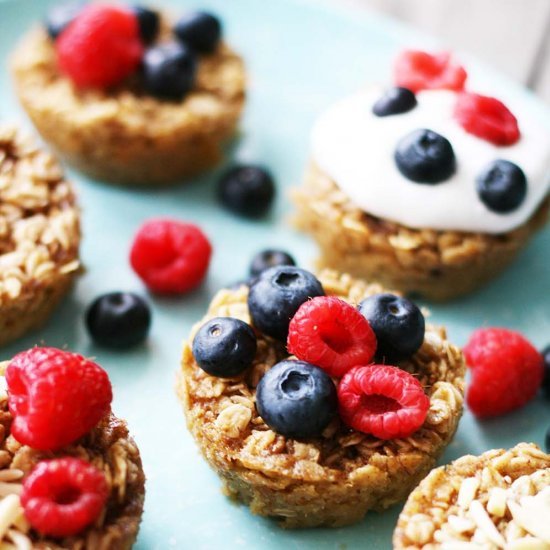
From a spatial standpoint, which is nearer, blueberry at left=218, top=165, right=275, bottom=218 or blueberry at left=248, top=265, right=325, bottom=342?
blueberry at left=248, top=265, right=325, bottom=342

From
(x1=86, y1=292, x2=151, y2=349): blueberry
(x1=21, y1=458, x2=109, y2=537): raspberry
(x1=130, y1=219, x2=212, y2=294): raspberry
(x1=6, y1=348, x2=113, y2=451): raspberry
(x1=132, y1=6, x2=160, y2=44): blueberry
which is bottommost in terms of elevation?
(x1=86, y1=292, x2=151, y2=349): blueberry

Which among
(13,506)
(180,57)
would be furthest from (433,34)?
(13,506)

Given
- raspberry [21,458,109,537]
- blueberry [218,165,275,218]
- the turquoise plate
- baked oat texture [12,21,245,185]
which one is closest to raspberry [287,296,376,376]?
the turquoise plate

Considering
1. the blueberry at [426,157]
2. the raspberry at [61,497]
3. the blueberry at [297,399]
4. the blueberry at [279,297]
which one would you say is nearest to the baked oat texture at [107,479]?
the raspberry at [61,497]

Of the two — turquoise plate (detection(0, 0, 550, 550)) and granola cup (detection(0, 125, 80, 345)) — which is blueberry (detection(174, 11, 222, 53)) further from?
granola cup (detection(0, 125, 80, 345))

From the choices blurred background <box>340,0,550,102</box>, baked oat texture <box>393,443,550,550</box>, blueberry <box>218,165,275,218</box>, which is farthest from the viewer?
blurred background <box>340,0,550,102</box>

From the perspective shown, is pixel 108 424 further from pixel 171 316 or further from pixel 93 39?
pixel 93 39

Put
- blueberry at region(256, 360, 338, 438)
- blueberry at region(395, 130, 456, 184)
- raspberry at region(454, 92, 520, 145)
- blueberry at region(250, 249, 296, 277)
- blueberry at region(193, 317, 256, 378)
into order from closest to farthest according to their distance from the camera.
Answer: blueberry at region(256, 360, 338, 438)
blueberry at region(193, 317, 256, 378)
blueberry at region(395, 130, 456, 184)
raspberry at region(454, 92, 520, 145)
blueberry at region(250, 249, 296, 277)

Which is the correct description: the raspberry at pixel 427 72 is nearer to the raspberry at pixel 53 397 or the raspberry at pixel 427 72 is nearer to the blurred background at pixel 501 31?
the blurred background at pixel 501 31
